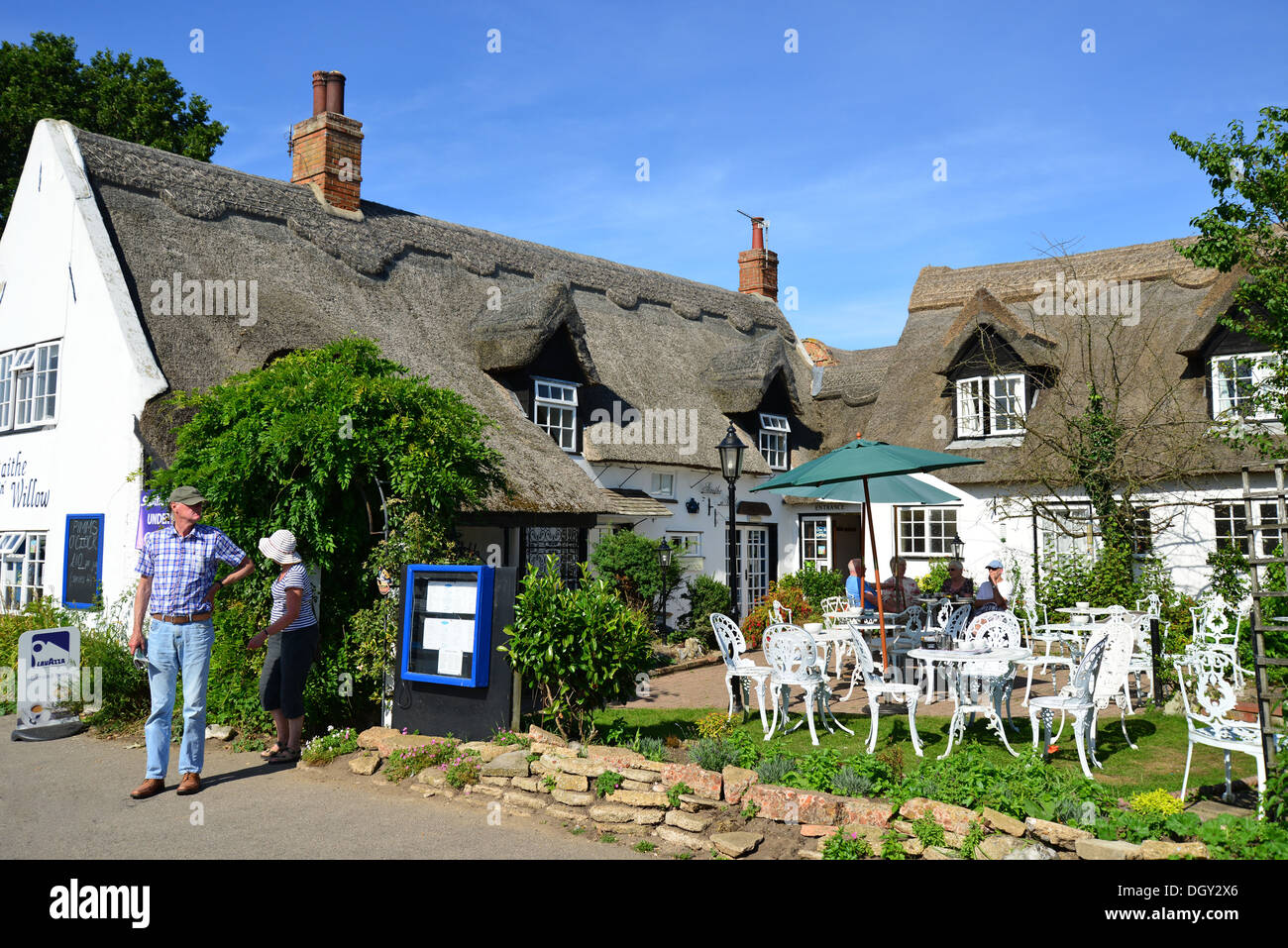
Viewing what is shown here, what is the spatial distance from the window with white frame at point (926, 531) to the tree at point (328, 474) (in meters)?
12.6

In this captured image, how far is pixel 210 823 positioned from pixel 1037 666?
11330mm

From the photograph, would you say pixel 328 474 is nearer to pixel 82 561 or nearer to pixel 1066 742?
pixel 82 561

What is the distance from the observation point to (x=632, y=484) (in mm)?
17812

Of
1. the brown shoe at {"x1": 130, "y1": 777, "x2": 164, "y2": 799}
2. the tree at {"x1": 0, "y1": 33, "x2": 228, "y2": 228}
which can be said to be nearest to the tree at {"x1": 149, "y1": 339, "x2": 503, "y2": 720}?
the brown shoe at {"x1": 130, "y1": 777, "x2": 164, "y2": 799}

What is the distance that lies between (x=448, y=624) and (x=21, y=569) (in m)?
8.70

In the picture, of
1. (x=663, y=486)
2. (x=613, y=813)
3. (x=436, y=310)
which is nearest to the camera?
(x=613, y=813)

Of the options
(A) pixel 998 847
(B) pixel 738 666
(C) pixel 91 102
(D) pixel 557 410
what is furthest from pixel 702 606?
(C) pixel 91 102

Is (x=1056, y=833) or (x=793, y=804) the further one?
Result: (x=793, y=804)

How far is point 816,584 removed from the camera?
19.1 metres

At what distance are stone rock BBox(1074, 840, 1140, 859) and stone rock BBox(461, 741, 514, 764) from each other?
3812mm

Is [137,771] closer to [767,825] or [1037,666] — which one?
[767,825]

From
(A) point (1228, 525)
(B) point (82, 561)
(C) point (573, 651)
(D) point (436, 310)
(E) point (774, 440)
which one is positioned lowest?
(C) point (573, 651)

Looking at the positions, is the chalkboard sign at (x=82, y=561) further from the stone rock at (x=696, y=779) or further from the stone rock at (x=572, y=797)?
the stone rock at (x=696, y=779)

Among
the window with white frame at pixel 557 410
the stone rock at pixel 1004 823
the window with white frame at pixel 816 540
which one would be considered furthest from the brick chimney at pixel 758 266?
the stone rock at pixel 1004 823
